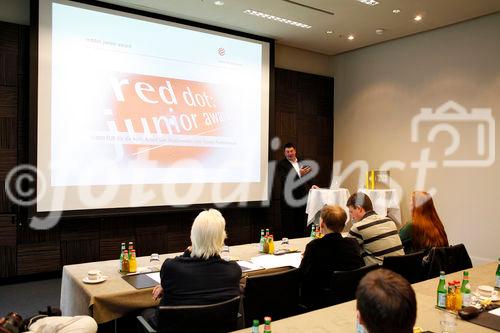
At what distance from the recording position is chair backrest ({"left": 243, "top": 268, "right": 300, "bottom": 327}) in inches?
98.7

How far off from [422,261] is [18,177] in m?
4.26

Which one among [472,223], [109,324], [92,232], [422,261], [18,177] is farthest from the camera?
[472,223]

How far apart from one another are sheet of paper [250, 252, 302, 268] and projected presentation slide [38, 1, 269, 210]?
2.60 m

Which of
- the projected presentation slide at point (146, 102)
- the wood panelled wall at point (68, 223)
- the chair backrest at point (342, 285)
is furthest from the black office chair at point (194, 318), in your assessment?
the wood panelled wall at point (68, 223)

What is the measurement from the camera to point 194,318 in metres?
2.00

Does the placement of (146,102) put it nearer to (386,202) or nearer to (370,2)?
(370,2)

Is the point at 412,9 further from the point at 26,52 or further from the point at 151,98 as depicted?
the point at 26,52

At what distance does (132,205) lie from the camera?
17.8 feet

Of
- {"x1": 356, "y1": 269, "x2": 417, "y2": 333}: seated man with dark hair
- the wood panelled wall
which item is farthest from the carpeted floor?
{"x1": 356, "y1": 269, "x2": 417, "y2": 333}: seated man with dark hair

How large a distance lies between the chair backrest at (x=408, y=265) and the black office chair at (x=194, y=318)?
4.65 ft

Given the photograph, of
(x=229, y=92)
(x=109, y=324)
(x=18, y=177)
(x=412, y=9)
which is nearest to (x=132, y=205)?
(x=18, y=177)

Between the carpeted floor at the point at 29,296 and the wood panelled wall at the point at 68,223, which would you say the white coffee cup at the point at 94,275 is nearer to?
the carpeted floor at the point at 29,296

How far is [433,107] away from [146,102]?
412 centimetres

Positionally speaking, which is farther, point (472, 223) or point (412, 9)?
point (472, 223)
